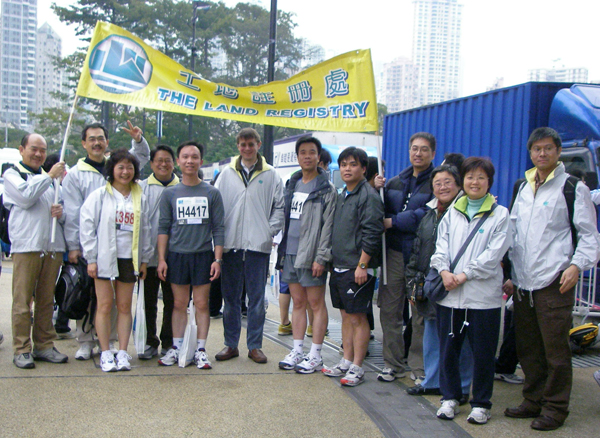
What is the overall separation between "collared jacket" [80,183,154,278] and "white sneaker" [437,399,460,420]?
9.14ft

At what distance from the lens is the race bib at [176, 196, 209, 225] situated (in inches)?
203

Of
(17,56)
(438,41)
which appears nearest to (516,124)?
(17,56)

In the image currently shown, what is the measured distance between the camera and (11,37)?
10331 centimetres

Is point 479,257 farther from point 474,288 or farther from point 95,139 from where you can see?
point 95,139

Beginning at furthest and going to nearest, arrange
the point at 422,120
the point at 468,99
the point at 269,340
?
the point at 422,120 → the point at 468,99 → the point at 269,340

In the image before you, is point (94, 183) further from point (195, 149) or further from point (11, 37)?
point (11, 37)

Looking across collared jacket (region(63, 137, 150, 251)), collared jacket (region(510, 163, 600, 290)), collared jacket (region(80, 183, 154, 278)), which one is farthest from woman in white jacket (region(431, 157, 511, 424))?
collared jacket (region(63, 137, 150, 251))

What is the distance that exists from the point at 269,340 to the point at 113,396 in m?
2.36

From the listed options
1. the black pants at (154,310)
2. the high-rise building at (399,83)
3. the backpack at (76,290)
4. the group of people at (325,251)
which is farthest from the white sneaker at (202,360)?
the high-rise building at (399,83)

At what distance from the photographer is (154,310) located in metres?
5.61

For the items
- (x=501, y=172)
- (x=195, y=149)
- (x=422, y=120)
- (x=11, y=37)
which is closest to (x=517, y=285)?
(x=195, y=149)

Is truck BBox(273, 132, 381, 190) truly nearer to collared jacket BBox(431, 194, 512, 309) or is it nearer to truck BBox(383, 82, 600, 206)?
truck BBox(383, 82, 600, 206)

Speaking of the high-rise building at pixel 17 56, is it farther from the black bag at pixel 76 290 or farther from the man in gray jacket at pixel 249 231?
the man in gray jacket at pixel 249 231

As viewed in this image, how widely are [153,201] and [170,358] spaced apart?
1492 mm
